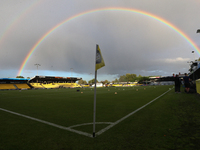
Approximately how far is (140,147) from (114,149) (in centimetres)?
63

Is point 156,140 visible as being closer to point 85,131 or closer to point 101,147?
point 101,147

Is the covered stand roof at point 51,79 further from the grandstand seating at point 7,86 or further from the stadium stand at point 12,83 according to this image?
the grandstand seating at point 7,86

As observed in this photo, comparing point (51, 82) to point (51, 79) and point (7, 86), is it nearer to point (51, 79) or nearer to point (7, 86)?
point (51, 79)

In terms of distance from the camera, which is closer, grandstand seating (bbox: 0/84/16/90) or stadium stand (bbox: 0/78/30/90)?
grandstand seating (bbox: 0/84/16/90)

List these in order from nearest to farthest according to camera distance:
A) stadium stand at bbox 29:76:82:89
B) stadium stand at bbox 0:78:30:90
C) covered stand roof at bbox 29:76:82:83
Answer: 1. stadium stand at bbox 0:78:30:90
2. stadium stand at bbox 29:76:82:89
3. covered stand roof at bbox 29:76:82:83

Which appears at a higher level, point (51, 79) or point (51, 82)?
point (51, 79)

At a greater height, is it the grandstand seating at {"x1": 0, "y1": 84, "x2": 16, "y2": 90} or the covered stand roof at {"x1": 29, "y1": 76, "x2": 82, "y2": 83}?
the covered stand roof at {"x1": 29, "y1": 76, "x2": 82, "y2": 83}

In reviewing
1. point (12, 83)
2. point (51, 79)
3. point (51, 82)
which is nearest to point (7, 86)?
point (12, 83)

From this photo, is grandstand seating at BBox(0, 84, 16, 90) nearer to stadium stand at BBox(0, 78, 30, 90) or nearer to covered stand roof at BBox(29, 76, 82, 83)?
stadium stand at BBox(0, 78, 30, 90)

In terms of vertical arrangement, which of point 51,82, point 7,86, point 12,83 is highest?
point 51,82

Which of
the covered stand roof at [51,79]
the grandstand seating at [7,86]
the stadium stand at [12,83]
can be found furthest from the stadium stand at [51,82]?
the grandstand seating at [7,86]

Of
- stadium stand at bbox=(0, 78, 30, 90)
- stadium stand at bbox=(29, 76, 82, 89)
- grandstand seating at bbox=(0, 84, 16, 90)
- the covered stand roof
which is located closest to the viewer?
grandstand seating at bbox=(0, 84, 16, 90)

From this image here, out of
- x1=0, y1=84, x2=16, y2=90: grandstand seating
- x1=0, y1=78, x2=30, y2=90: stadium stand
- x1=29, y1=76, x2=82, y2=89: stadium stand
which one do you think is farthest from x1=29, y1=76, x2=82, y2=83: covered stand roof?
x1=0, y1=84, x2=16, y2=90: grandstand seating

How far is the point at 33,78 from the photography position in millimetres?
70812
